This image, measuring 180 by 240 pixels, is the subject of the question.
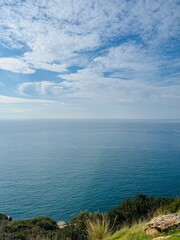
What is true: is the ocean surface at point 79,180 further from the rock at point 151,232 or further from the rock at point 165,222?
the rock at point 165,222

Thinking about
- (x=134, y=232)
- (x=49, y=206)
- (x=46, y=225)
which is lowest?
(x=49, y=206)

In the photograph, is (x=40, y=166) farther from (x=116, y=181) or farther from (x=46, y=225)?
(x=46, y=225)

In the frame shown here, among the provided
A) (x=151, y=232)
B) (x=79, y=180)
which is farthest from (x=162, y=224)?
(x=79, y=180)

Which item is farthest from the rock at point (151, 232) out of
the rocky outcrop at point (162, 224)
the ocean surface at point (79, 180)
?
the ocean surface at point (79, 180)

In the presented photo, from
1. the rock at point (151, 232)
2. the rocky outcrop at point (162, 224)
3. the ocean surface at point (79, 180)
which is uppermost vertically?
the rocky outcrop at point (162, 224)

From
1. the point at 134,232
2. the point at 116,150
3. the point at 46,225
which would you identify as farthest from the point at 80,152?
the point at 134,232

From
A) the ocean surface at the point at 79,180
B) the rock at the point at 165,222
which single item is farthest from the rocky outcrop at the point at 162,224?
the ocean surface at the point at 79,180

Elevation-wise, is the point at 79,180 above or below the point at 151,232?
below

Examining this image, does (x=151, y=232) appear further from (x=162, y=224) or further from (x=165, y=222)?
(x=165, y=222)

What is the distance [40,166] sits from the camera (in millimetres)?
62750

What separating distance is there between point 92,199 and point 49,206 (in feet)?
25.6

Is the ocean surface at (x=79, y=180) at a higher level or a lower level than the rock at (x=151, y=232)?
lower

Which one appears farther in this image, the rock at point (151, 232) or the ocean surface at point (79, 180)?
the ocean surface at point (79, 180)

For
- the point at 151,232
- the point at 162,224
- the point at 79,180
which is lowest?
the point at 79,180
